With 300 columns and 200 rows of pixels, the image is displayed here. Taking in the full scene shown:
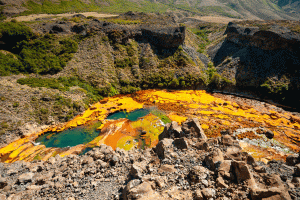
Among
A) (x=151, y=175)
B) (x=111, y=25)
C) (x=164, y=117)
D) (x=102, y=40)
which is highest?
(x=111, y=25)

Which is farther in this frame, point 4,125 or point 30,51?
point 30,51

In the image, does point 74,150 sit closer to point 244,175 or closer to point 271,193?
point 244,175

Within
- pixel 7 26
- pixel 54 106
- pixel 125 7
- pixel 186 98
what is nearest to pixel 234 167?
pixel 186 98

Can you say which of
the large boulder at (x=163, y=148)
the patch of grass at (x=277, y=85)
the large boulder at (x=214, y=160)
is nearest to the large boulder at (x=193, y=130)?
the large boulder at (x=163, y=148)

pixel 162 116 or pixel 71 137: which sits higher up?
pixel 162 116

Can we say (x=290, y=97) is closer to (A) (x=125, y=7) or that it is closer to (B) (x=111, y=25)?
(B) (x=111, y=25)

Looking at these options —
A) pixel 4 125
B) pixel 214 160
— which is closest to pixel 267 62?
pixel 214 160

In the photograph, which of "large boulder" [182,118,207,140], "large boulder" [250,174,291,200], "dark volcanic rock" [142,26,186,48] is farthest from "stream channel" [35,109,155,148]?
"dark volcanic rock" [142,26,186,48]

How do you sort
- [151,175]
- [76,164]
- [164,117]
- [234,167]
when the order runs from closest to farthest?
1. [234,167]
2. [151,175]
3. [76,164]
4. [164,117]
